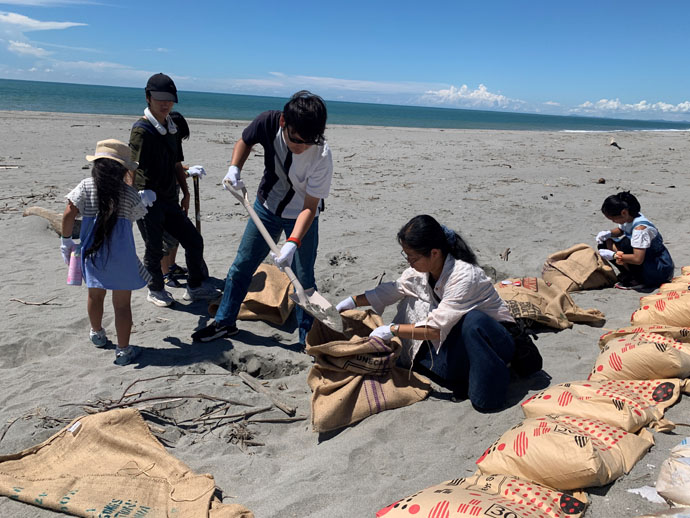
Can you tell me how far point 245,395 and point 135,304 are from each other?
1772mm

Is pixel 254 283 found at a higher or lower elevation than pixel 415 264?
lower

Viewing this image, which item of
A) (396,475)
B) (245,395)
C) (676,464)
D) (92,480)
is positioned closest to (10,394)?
(92,480)

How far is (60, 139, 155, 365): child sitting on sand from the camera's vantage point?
10.1 feet

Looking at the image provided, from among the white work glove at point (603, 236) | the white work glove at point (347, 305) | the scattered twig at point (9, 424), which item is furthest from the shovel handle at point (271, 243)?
the white work glove at point (603, 236)

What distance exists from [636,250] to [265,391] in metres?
3.33

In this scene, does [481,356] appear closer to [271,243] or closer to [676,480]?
[676,480]

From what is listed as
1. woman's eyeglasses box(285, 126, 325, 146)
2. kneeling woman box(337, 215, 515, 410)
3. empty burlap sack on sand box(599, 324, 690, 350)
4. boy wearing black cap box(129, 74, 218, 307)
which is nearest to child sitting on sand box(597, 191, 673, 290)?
A: empty burlap sack on sand box(599, 324, 690, 350)

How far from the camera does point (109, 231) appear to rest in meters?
3.13

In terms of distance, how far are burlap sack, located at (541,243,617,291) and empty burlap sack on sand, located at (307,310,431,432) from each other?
7.28 ft

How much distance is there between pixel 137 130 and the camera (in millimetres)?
3791

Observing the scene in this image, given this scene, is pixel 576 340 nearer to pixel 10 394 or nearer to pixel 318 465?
pixel 318 465

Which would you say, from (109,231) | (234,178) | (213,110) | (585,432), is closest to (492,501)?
(585,432)

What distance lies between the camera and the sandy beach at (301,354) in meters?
2.29

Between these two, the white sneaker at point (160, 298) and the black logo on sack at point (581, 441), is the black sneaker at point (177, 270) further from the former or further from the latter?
the black logo on sack at point (581, 441)
